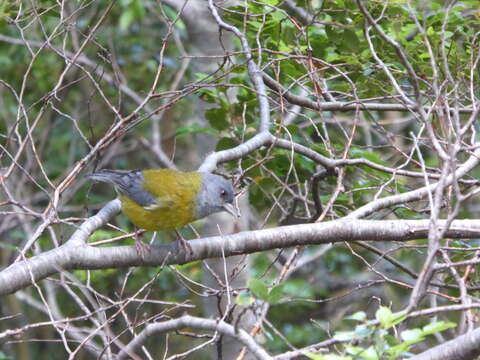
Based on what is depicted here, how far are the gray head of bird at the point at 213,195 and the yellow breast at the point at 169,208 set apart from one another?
0.13 ft

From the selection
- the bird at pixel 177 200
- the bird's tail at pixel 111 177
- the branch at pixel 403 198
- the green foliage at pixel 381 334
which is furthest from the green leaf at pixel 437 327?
the bird's tail at pixel 111 177

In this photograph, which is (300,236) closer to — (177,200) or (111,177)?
(177,200)

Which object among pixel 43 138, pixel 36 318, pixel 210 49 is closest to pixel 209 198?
pixel 210 49

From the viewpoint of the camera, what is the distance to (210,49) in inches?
256

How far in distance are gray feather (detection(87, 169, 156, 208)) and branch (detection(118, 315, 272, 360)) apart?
145 centimetres

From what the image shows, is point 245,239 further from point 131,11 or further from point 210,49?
point 131,11

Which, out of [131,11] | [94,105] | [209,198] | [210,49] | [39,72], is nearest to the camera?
[209,198]

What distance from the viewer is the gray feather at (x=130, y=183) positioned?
15.1ft

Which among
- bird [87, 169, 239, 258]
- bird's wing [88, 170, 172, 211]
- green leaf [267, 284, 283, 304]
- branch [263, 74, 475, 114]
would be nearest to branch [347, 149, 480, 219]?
branch [263, 74, 475, 114]

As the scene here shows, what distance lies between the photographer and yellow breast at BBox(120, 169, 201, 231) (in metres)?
4.55

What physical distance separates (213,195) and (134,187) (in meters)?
0.58

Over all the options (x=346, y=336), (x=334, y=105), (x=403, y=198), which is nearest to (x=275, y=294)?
(x=346, y=336)

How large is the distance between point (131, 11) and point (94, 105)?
6.03 ft

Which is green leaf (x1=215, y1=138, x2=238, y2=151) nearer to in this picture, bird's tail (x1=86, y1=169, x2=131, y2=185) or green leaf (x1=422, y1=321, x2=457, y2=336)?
bird's tail (x1=86, y1=169, x2=131, y2=185)
